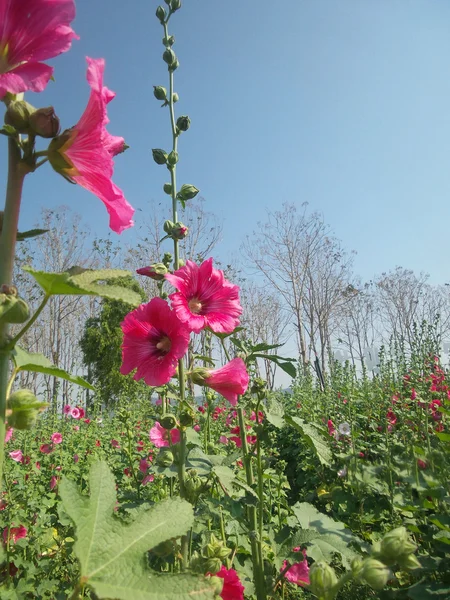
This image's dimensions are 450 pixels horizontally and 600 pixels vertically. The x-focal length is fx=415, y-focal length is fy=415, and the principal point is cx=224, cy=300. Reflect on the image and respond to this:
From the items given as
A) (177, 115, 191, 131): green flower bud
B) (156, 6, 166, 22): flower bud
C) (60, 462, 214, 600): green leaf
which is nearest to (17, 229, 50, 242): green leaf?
(60, 462, 214, 600): green leaf

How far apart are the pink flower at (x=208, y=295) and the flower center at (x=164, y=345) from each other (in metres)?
0.09

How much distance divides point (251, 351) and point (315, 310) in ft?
59.8

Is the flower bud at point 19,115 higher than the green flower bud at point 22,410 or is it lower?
higher

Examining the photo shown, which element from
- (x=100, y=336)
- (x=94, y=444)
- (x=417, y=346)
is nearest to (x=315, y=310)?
(x=100, y=336)

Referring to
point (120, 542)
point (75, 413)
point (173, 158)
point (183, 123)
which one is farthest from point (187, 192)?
point (75, 413)

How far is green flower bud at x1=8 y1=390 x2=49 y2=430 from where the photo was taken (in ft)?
1.51

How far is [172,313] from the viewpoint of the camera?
1.01 m

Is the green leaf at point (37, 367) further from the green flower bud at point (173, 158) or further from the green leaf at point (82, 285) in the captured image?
the green flower bud at point (173, 158)

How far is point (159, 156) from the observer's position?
1.42 meters

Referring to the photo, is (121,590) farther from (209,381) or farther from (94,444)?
(94,444)

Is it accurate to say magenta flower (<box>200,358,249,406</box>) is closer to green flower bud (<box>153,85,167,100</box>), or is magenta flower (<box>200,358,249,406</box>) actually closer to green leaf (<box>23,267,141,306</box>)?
green leaf (<box>23,267,141,306</box>)

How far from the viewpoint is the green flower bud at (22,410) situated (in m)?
0.46

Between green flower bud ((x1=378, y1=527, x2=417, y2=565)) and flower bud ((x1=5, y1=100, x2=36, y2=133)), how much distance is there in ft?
2.37

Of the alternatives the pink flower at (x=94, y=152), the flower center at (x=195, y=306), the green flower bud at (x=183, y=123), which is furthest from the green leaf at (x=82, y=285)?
the green flower bud at (x=183, y=123)
